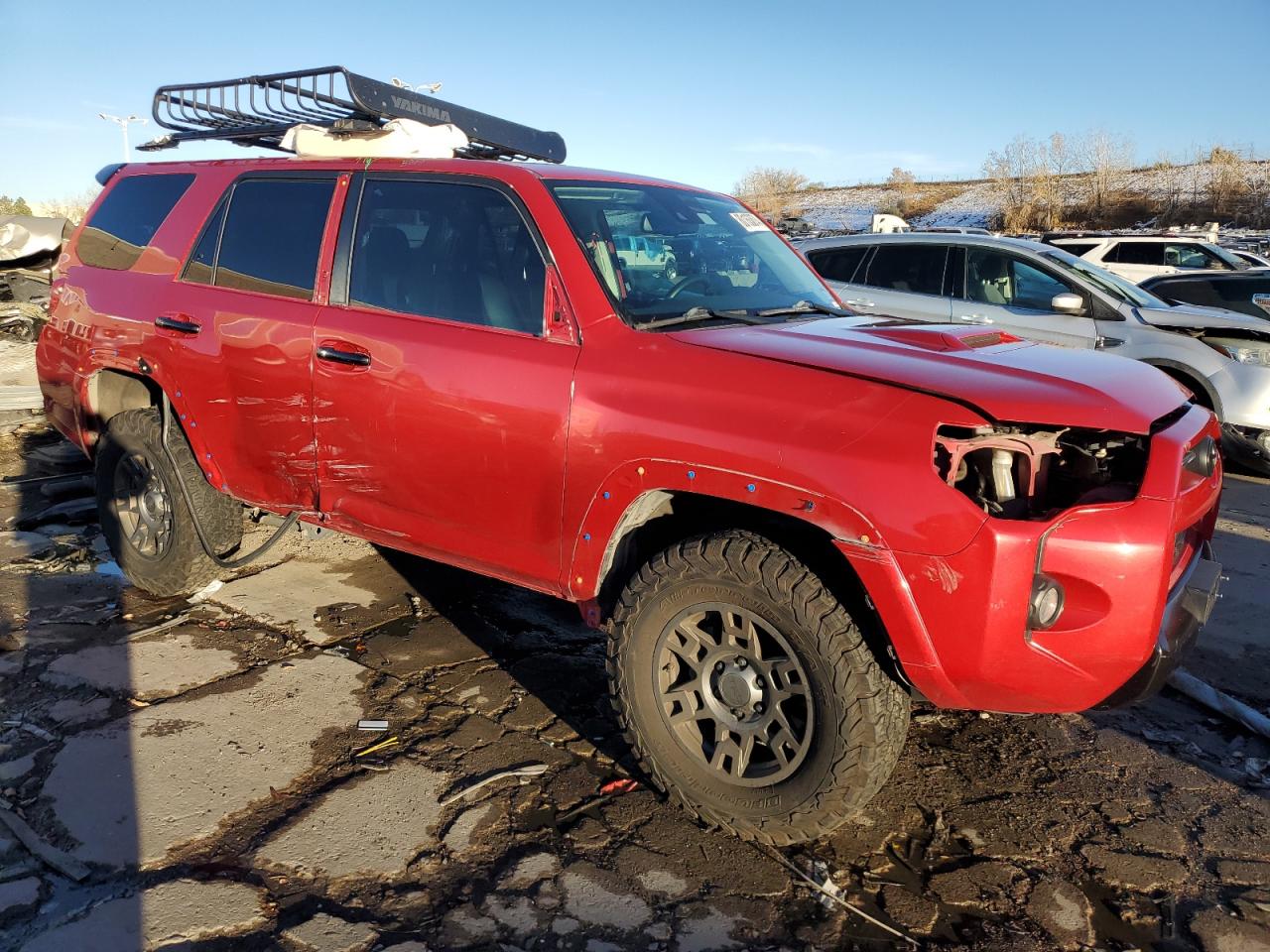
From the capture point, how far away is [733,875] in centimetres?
262

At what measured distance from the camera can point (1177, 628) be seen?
2.51 metres

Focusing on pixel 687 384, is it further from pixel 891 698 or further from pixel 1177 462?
pixel 1177 462

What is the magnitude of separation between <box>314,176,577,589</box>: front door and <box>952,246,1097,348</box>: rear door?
212 inches

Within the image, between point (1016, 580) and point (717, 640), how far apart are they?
2.94ft

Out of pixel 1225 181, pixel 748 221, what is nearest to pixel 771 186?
pixel 1225 181

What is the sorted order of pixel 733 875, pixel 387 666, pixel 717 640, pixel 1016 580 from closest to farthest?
pixel 1016 580 → pixel 733 875 → pixel 717 640 → pixel 387 666

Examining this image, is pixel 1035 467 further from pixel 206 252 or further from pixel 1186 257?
pixel 1186 257

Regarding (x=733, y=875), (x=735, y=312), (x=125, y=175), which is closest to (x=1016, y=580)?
(x=733, y=875)

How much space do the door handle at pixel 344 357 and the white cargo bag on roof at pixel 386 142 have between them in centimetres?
82

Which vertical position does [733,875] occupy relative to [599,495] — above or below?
below

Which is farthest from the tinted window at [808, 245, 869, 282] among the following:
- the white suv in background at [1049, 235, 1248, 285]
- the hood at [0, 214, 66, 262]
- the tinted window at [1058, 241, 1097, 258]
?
the hood at [0, 214, 66, 262]

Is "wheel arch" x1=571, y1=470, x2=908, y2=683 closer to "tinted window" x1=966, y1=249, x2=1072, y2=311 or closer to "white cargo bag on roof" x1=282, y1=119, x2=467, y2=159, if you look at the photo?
"white cargo bag on roof" x1=282, y1=119, x2=467, y2=159

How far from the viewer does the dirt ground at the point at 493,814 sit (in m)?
2.42

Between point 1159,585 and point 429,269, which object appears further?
point 429,269
